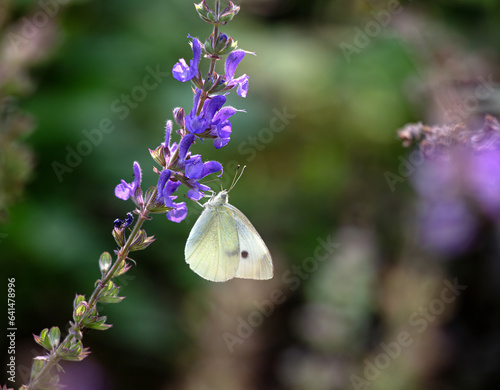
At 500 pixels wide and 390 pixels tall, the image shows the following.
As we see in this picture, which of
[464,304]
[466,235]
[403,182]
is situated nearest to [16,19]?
[403,182]

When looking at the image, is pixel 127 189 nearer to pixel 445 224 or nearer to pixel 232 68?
pixel 232 68

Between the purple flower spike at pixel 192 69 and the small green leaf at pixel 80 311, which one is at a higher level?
the purple flower spike at pixel 192 69

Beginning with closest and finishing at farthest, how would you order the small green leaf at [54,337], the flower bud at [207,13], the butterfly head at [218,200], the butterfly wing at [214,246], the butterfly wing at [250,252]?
1. the small green leaf at [54,337]
2. the flower bud at [207,13]
3. the butterfly wing at [214,246]
4. the butterfly head at [218,200]
5. the butterfly wing at [250,252]

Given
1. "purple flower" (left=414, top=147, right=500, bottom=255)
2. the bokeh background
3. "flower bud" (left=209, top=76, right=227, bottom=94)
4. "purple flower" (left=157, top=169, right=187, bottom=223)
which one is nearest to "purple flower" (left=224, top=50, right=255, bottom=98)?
"flower bud" (left=209, top=76, right=227, bottom=94)

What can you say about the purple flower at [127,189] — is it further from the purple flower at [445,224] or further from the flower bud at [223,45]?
the purple flower at [445,224]

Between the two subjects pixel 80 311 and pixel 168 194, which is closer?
pixel 80 311

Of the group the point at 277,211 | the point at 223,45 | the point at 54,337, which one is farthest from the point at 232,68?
the point at 277,211

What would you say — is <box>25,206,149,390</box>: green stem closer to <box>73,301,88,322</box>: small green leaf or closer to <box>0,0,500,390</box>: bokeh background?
<box>73,301,88,322</box>: small green leaf

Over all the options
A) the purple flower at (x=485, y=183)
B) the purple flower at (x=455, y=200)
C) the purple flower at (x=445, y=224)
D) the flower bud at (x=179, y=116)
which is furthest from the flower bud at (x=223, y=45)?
the purple flower at (x=445, y=224)
